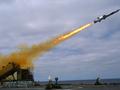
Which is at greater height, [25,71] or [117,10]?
[117,10]

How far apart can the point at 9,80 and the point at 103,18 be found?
4695 centimetres

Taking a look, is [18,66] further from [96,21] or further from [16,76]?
[96,21]

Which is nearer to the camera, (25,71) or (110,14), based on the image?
(110,14)

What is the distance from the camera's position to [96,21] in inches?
2223

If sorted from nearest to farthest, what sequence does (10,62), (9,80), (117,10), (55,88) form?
(117,10), (10,62), (55,88), (9,80)

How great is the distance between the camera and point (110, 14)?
55.5m

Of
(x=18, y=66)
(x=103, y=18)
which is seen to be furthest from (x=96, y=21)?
(x=18, y=66)

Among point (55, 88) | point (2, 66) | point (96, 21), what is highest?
point (96, 21)

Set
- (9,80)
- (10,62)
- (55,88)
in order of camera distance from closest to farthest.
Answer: (10,62)
(55,88)
(9,80)

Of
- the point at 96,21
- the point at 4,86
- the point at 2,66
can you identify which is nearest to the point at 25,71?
the point at 4,86

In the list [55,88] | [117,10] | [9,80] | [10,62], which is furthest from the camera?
[9,80]

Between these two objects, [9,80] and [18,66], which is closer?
[18,66]

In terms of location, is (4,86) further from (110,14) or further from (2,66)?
(110,14)

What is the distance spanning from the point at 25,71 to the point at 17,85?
739 centimetres
